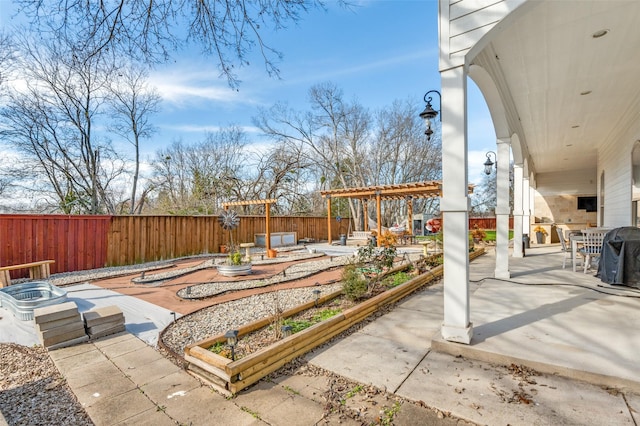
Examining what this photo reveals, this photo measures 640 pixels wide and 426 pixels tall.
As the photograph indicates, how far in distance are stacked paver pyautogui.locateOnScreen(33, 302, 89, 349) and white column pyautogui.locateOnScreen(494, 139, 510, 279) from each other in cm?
591

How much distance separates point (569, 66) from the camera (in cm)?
385

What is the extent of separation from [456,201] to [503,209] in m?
3.22

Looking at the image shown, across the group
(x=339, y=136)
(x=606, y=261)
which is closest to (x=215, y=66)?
(x=606, y=261)

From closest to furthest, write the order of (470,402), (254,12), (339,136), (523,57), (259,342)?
(470,402), (254,12), (259,342), (523,57), (339,136)

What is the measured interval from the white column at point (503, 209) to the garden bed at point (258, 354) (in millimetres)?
2932

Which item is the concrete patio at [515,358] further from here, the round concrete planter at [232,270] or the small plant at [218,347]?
the round concrete planter at [232,270]

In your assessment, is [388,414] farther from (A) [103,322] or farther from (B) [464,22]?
(A) [103,322]

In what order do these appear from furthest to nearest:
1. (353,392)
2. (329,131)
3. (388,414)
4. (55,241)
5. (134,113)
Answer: (329,131) < (134,113) < (55,241) < (353,392) < (388,414)

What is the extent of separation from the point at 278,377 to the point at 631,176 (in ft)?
23.7

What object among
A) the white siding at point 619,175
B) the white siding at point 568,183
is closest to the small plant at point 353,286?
the white siding at point 619,175

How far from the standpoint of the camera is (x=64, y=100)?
43.0ft

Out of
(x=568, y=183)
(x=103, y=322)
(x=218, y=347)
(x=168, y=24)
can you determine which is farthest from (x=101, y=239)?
(x=568, y=183)

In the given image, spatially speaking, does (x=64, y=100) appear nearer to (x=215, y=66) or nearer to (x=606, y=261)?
(x=215, y=66)

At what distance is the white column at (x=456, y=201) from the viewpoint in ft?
8.50
